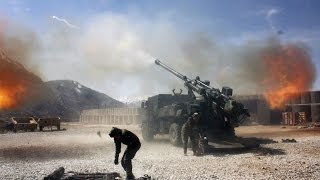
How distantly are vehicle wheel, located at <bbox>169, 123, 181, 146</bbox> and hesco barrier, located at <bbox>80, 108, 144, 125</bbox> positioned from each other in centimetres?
2096

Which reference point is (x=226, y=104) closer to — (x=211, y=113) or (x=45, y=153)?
(x=211, y=113)

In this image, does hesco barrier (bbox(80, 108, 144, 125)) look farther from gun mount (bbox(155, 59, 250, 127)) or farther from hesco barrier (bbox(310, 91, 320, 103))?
gun mount (bbox(155, 59, 250, 127))

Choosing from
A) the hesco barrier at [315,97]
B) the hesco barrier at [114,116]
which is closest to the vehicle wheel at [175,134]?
the hesco barrier at [114,116]

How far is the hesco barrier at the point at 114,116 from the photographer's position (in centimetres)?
4483

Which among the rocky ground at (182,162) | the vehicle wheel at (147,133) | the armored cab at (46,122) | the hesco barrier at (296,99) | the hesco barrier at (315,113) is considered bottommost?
the rocky ground at (182,162)

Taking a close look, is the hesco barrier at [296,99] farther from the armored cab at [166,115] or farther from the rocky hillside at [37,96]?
the rocky hillside at [37,96]

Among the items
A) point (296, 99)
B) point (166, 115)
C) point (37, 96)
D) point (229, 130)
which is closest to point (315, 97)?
point (296, 99)

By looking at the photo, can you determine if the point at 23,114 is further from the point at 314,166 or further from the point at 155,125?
the point at 314,166

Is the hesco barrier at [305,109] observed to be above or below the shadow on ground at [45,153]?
above

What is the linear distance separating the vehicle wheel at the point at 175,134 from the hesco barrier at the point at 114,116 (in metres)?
21.0

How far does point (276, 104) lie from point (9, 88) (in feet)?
117

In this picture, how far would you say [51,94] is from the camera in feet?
241

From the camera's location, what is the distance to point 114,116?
162 feet

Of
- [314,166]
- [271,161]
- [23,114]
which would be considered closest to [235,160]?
[271,161]
